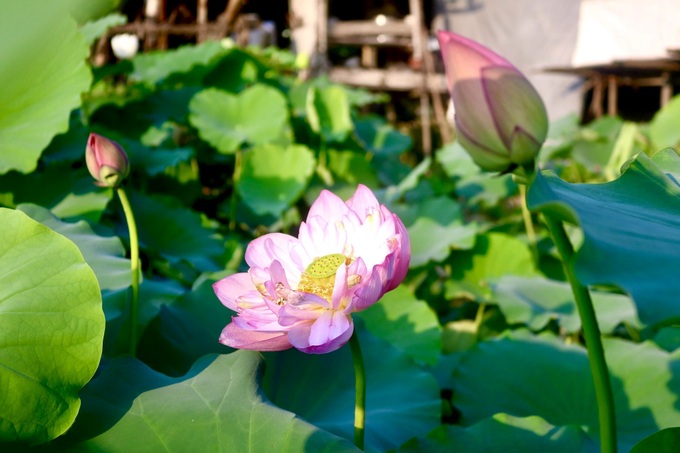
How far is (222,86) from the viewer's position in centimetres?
248

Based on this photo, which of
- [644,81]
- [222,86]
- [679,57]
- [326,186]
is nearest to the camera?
[326,186]

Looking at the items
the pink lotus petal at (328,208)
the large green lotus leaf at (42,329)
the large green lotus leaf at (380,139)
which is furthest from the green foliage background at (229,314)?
the large green lotus leaf at (380,139)

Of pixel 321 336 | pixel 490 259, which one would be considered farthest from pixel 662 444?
pixel 490 259

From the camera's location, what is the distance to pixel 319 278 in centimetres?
53

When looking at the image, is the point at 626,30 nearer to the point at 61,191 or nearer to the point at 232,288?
the point at 61,191

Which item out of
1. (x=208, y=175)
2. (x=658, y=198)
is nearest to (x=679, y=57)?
(x=208, y=175)

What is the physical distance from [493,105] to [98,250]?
0.56 meters

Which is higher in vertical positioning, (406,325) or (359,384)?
(359,384)

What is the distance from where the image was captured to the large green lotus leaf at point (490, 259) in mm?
1767

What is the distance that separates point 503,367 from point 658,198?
47 centimetres

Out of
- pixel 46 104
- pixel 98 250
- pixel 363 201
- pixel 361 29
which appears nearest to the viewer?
pixel 363 201

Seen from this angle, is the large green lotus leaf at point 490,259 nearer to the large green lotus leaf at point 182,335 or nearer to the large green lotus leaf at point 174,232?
the large green lotus leaf at point 174,232

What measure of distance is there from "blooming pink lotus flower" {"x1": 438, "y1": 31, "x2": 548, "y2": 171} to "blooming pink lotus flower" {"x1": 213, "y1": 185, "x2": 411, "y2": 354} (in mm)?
88

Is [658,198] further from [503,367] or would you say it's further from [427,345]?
[427,345]
